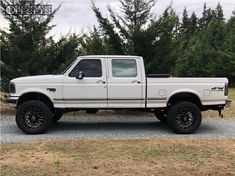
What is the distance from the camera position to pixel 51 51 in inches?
574

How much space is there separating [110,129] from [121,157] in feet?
11.7

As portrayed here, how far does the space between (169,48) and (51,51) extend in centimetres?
395

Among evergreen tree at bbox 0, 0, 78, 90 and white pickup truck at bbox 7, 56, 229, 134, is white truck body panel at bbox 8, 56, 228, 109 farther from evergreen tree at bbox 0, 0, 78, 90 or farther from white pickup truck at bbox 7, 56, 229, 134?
evergreen tree at bbox 0, 0, 78, 90

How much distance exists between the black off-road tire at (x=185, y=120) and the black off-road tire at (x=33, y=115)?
3.06 metres

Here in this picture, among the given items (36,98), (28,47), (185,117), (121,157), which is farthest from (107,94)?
(28,47)

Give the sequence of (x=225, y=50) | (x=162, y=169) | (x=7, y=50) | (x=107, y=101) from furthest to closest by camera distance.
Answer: (x=225, y=50) < (x=7, y=50) < (x=107, y=101) < (x=162, y=169)

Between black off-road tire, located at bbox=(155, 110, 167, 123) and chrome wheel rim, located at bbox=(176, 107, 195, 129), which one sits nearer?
chrome wheel rim, located at bbox=(176, 107, 195, 129)

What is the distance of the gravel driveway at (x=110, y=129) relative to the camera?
10.5m

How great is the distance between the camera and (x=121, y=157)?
8016mm

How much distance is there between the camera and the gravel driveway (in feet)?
34.4

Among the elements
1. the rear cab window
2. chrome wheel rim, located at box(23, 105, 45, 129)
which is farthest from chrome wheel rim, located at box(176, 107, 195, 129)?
chrome wheel rim, located at box(23, 105, 45, 129)

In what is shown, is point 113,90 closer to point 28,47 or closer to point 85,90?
point 85,90

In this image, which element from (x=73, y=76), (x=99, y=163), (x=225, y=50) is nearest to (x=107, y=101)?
(x=73, y=76)

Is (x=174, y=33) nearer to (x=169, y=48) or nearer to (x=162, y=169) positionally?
(x=169, y=48)
